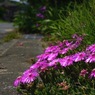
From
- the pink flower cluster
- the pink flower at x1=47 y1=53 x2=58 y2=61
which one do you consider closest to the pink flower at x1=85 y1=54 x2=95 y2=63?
the pink flower cluster

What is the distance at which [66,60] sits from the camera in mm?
2744

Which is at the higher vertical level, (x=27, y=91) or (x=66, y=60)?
(x=66, y=60)

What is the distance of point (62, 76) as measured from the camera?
287 cm

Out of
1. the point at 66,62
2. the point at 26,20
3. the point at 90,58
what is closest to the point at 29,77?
the point at 66,62

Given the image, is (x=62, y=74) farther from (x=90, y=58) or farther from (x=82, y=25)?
(x=82, y=25)

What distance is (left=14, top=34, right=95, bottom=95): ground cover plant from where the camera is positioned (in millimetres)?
2629

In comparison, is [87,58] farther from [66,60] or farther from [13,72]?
[13,72]

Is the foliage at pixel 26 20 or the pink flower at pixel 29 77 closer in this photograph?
the pink flower at pixel 29 77

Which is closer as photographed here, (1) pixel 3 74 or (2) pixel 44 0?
(1) pixel 3 74

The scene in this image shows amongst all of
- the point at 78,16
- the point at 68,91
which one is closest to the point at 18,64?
the point at 78,16

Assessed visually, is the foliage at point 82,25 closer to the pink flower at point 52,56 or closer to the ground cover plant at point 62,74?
the ground cover plant at point 62,74

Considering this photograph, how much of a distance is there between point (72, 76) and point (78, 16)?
2046 mm

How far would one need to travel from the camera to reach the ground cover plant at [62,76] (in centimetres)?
263

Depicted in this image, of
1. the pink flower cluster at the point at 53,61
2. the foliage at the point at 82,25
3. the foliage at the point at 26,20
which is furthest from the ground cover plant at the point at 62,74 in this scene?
the foliage at the point at 26,20
